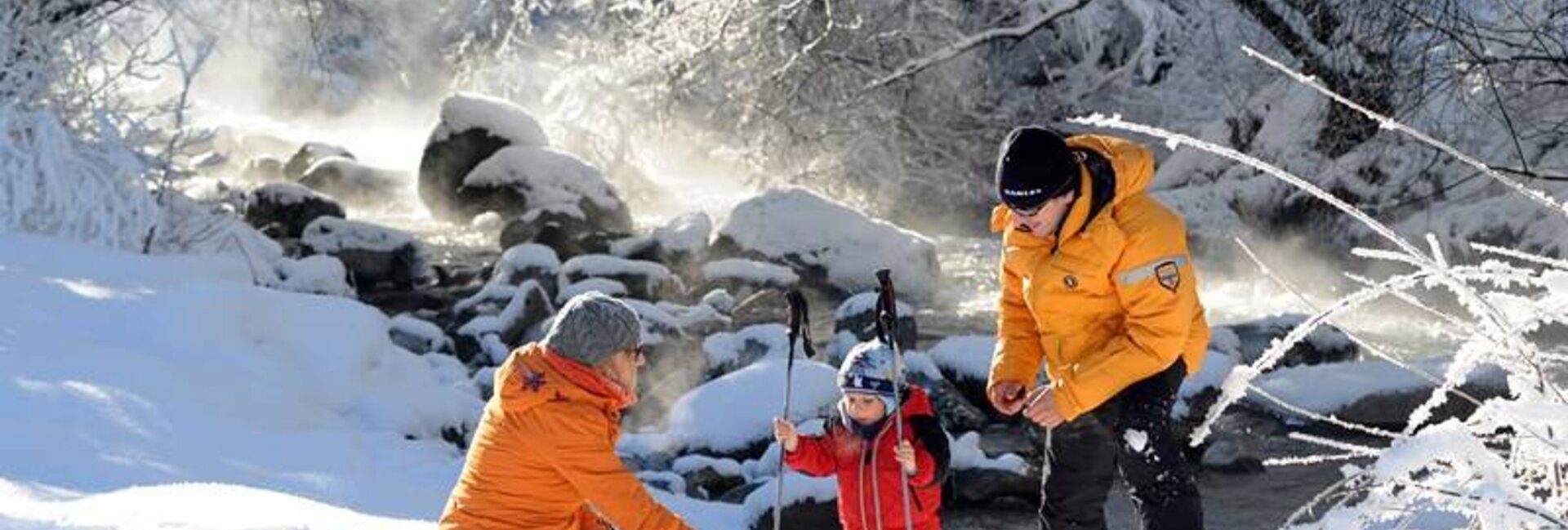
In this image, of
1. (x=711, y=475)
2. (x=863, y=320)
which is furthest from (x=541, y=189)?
(x=711, y=475)

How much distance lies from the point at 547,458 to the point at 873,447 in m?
1.14

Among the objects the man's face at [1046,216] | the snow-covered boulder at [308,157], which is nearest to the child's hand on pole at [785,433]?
the man's face at [1046,216]

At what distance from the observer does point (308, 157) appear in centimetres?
2609

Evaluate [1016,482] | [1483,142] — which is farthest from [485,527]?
[1483,142]

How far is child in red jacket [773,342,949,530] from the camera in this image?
507 cm

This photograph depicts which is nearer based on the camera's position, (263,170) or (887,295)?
(887,295)

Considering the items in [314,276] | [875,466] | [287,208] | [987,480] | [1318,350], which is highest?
[875,466]

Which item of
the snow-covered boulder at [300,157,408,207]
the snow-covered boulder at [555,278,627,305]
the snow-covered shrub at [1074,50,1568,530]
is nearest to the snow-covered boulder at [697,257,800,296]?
the snow-covered boulder at [555,278,627,305]

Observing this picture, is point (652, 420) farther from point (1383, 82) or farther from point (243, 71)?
point (243, 71)

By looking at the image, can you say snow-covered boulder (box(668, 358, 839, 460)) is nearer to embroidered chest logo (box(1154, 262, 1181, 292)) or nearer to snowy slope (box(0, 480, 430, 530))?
snowy slope (box(0, 480, 430, 530))

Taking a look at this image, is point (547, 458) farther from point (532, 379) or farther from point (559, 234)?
point (559, 234)

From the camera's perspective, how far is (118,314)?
8500 mm

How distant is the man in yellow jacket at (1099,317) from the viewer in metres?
4.38

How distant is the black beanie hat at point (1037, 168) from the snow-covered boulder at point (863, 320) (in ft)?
24.6
